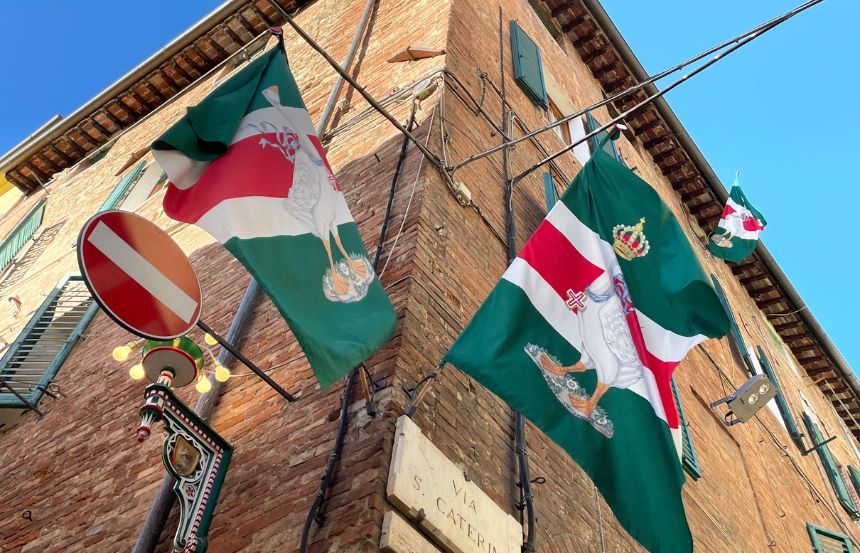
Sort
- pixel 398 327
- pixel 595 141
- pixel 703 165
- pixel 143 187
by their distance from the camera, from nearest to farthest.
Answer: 1. pixel 398 327
2. pixel 143 187
3. pixel 595 141
4. pixel 703 165

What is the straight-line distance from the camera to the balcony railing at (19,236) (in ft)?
38.5

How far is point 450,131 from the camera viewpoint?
7031mm

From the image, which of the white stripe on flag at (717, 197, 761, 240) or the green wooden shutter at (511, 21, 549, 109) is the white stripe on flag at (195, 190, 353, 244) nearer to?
the green wooden shutter at (511, 21, 549, 109)

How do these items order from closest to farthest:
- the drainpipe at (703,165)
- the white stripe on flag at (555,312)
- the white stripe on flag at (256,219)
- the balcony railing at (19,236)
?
the white stripe on flag at (256,219), the white stripe on flag at (555,312), the balcony railing at (19,236), the drainpipe at (703,165)

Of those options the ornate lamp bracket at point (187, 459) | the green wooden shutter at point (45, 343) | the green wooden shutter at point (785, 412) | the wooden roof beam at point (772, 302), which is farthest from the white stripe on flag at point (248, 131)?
the wooden roof beam at point (772, 302)

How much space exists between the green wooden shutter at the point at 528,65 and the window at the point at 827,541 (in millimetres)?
5748

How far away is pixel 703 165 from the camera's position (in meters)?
15.0

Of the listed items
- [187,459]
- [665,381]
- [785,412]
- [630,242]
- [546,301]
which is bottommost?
[785,412]

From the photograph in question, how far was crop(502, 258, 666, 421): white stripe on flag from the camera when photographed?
4297mm

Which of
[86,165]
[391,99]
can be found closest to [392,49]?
[391,99]

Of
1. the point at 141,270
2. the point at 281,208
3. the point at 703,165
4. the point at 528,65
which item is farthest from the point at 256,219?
the point at 703,165

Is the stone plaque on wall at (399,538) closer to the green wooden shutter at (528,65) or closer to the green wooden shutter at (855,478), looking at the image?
the green wooden shutter at (528,65)

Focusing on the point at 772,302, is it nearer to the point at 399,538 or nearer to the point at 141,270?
the point at 399,538

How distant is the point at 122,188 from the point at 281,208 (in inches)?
297
